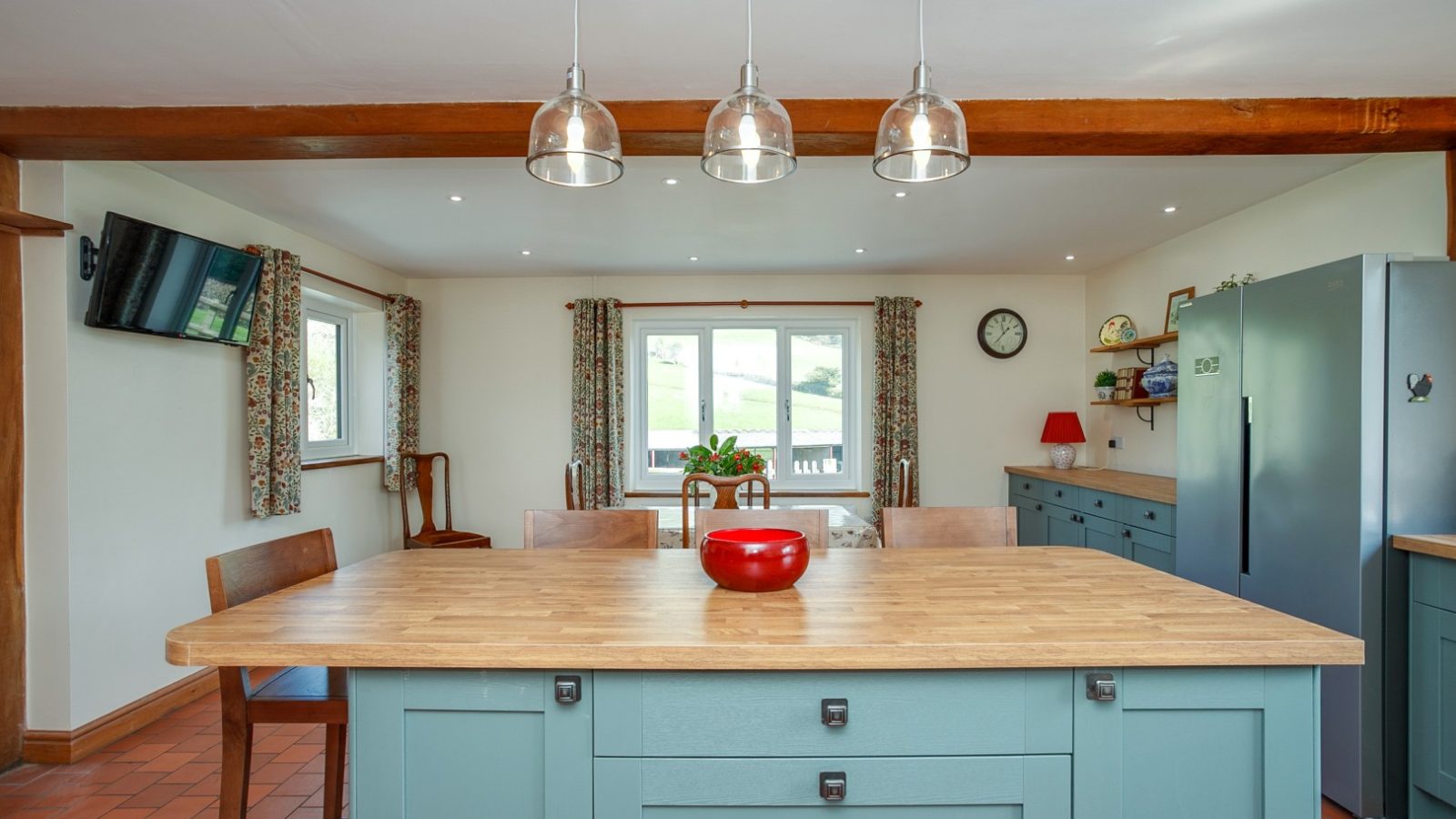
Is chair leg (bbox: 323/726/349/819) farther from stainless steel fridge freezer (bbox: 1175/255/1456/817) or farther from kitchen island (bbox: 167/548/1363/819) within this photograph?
stainless steel fridge freezer (bbox: 1175/255/1456/817)

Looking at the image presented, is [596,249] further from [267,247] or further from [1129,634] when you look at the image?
[1129,634]

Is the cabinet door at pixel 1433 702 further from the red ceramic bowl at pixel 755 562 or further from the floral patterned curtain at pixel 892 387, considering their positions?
the floral patterned curtain at pixel 892 387

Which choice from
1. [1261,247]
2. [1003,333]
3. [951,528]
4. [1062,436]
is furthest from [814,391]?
[951,528]

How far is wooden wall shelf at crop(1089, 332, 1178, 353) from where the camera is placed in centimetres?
395

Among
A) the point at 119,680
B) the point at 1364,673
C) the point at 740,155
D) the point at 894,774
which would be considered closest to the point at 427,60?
the point at 740,155

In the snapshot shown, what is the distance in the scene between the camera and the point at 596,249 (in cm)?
439

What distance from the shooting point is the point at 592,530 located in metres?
2.24

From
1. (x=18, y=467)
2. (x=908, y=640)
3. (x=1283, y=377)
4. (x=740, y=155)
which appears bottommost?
(x=908, y=640)

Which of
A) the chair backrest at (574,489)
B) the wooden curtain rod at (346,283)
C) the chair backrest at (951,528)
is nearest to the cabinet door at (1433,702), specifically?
the chair backrest at (951,528)

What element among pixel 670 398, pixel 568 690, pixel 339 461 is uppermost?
pixel 670 398

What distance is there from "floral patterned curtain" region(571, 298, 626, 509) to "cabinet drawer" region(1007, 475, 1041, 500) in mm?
2951

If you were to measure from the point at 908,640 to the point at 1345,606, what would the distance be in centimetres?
189

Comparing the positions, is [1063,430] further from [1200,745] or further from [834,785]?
[834,785]

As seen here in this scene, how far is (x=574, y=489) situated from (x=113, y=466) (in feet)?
7.84
